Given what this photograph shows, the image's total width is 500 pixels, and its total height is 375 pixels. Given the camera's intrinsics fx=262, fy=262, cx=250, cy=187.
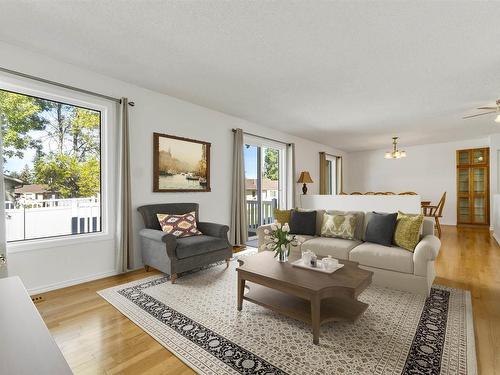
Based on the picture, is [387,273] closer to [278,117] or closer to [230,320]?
[230,320]

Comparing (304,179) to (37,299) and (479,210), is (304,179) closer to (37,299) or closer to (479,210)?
(479,210)

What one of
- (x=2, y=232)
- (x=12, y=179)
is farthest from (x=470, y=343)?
(x=12, y=179)

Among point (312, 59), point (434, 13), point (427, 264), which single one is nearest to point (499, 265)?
point (427, 264)

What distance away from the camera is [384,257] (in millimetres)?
2953

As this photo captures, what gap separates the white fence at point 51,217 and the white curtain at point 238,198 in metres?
2.26

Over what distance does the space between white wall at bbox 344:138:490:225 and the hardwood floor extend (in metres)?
4.89

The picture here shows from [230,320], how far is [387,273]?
185 cm

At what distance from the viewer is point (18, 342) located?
0.90 meters

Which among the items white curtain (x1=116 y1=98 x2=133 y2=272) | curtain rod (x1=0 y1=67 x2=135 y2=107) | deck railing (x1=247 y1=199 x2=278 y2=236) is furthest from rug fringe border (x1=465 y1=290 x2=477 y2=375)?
curtain rod (x1=0 y1=67 x2=135 y2=107)

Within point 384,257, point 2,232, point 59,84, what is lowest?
point 384,257

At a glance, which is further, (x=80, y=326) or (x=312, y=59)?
(x=312, y=59)

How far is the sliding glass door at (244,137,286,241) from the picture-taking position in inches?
229

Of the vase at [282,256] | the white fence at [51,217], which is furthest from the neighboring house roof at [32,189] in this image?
the vase at [282,256]

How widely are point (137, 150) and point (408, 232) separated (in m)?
3.65
